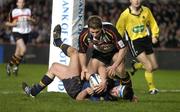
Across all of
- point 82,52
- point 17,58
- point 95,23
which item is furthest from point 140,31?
point 17,58

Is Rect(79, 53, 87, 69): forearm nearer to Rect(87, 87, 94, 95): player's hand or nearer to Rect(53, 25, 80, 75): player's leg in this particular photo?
Rect(53, 25, 80, 75): player's leg

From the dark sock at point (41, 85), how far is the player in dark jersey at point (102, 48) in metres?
0.60

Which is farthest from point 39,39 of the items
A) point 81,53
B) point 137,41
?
point 81,53

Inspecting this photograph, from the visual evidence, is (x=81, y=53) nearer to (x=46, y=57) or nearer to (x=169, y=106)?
(x=169, y=106)

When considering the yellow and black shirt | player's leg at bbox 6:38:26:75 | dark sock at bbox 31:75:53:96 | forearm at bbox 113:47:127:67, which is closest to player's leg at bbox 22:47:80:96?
dark sock at bbox 31:75:53:96

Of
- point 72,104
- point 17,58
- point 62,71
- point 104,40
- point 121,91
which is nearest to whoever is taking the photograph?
point 72,104

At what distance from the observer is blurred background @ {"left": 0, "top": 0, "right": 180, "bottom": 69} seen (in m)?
27.1

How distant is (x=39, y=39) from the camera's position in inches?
1105

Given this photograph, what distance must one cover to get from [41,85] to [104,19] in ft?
58.0

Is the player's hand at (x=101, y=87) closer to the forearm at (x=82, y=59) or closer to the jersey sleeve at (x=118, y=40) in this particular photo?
the forearm at (x=82, y=59)

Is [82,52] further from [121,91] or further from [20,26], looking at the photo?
[20,26]

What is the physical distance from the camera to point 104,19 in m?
28.6

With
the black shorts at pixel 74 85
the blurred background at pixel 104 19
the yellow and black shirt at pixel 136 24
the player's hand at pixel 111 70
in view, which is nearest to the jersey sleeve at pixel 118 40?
the player's hand at pixel 111 70

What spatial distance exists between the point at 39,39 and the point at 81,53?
55.8ft
